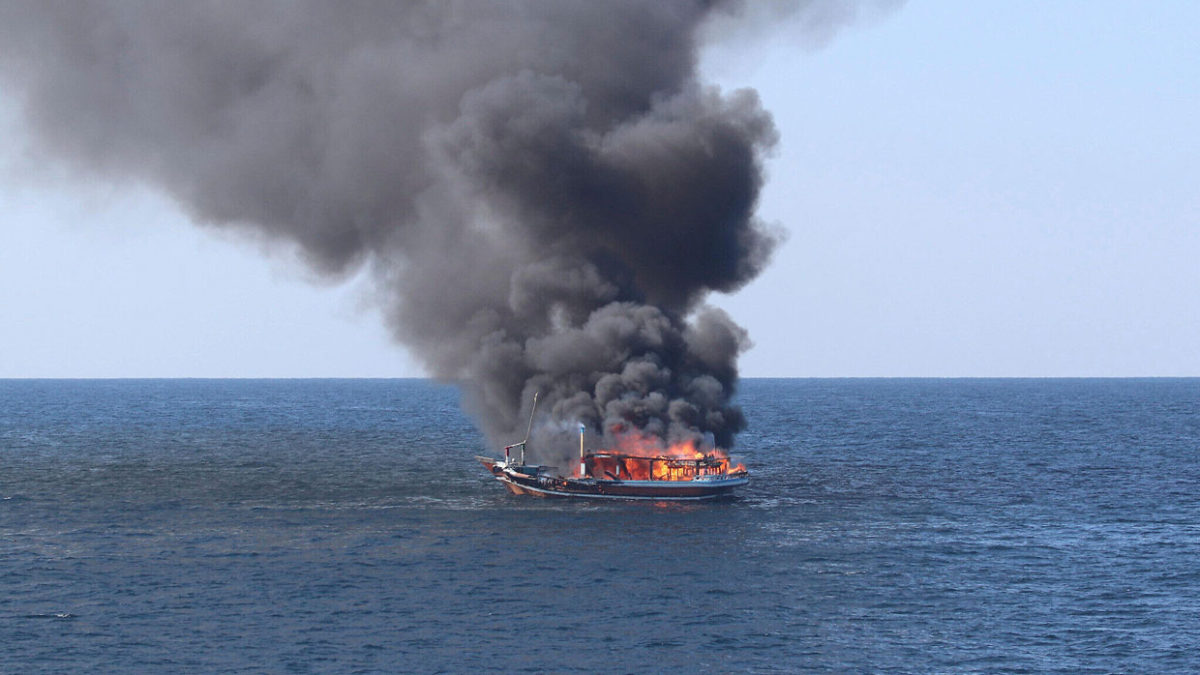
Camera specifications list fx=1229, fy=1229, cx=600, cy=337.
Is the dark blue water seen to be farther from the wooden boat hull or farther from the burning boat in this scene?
the burning boat

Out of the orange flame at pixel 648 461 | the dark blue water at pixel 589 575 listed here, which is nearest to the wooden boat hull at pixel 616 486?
the orange flame at pixel 648 461

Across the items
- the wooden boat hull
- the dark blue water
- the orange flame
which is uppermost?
the orange flame

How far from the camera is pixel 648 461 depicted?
97.6 meters

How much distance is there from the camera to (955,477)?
4811 inches

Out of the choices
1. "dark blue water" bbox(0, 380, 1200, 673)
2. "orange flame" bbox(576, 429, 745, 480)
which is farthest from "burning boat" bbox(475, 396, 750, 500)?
"dark blue water" bbox(0, 380, 1200, 673)

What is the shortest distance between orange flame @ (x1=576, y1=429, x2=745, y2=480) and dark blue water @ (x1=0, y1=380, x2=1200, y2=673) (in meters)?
3.24

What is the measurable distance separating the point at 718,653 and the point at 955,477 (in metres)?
74.0

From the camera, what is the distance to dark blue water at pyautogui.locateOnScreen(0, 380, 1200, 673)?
54.5m

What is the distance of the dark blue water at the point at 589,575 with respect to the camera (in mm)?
54500

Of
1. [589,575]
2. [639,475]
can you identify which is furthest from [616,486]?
[589,575]

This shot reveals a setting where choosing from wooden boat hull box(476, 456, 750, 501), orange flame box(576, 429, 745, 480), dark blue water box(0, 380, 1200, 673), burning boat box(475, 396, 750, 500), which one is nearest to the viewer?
dark blue water box(0, 380, 1200, 673)

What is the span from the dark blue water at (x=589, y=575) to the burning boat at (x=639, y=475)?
5.77ft

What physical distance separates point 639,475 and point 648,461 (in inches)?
59.3

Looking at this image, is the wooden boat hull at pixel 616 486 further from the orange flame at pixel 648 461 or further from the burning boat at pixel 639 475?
the orange flame at pixel 648 461
